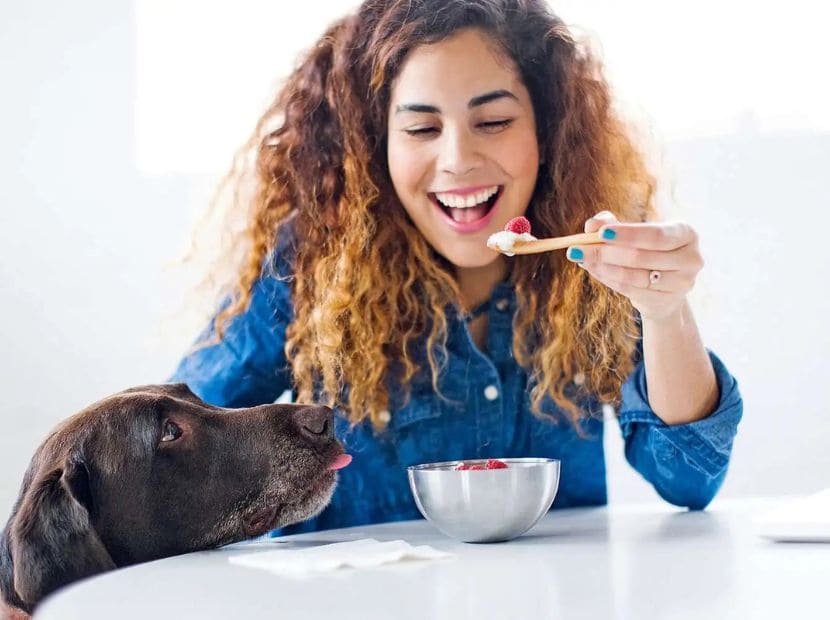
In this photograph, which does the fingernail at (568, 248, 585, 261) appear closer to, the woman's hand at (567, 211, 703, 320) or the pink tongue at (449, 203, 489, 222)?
the woman's hand at (567, 211, 703, 320)

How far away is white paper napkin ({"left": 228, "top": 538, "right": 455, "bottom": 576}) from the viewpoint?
1.12 meters

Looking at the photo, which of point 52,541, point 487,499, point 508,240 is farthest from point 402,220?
point 52,541

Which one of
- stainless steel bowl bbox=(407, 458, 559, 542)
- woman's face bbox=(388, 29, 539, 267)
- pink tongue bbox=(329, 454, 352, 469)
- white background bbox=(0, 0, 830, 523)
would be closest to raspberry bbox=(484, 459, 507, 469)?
stainless steel bowl bbox=(407, 458, 559, 542)

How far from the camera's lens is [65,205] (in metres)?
3.24

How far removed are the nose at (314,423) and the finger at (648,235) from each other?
18.5 inches

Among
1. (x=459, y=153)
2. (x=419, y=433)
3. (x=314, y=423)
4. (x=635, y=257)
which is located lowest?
(x=419, y=433)

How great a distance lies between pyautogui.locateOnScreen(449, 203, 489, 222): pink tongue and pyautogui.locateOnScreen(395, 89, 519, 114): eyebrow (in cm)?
18

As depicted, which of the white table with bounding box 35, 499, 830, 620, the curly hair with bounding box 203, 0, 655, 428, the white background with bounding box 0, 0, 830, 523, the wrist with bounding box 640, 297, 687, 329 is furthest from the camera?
the white background with bounding box 0, 0, 830, 523

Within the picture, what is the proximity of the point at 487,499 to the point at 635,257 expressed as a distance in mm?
382

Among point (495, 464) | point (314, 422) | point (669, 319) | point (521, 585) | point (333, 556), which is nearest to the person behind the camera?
point (521, 585)

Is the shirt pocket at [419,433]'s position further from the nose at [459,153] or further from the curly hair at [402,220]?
the nose at [459,153]

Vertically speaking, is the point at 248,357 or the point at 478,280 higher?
the point at 478,280

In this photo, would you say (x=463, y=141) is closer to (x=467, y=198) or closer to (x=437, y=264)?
(x=467, y=198)

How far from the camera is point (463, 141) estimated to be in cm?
176
